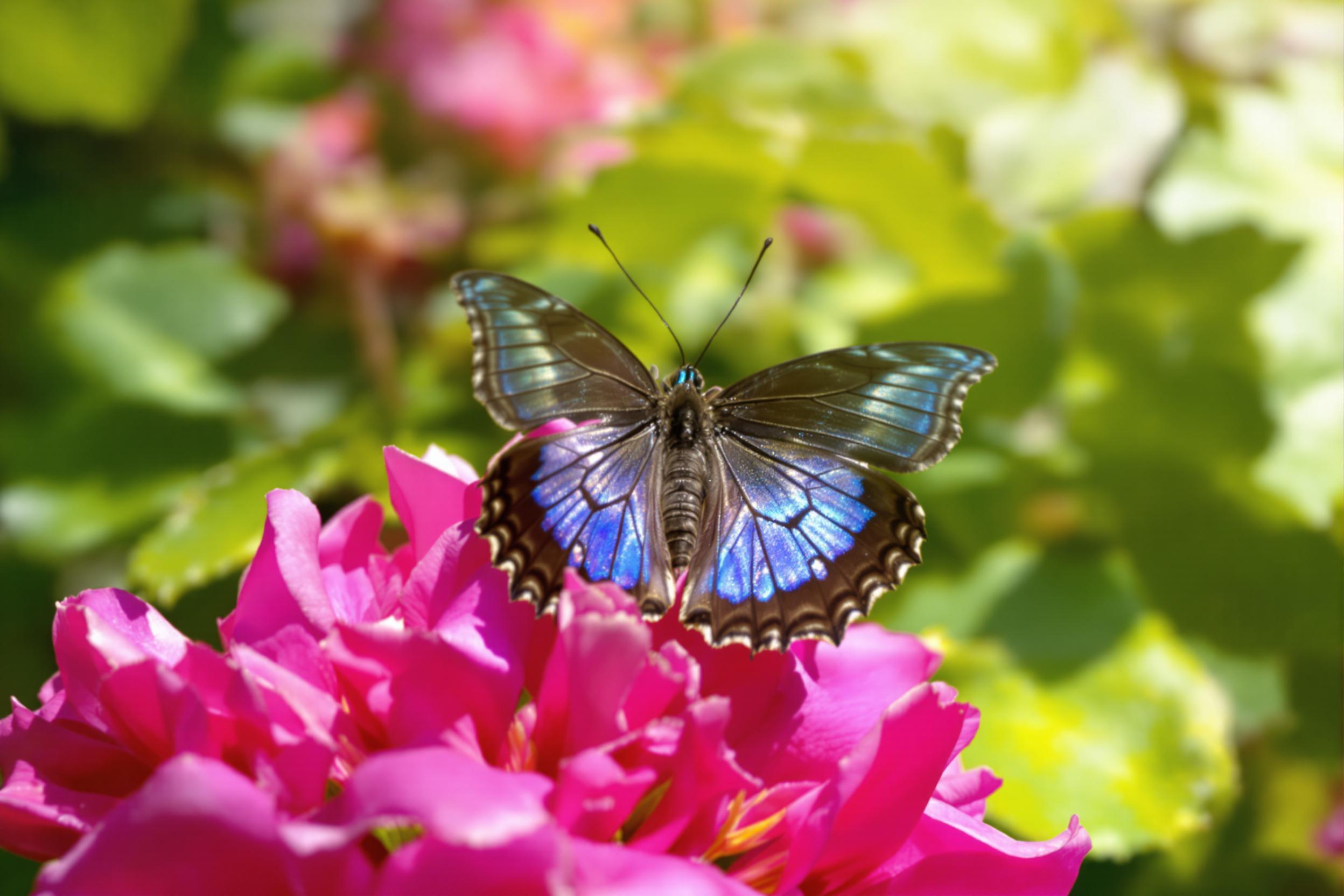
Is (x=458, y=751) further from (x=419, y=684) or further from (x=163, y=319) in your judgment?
(x=163, y=319)

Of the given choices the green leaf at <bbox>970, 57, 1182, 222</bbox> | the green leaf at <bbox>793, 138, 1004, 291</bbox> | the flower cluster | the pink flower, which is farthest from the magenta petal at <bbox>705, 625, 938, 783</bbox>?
the pink flower

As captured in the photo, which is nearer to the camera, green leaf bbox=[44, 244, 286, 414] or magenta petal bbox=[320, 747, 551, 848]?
magenta petal bbox=[320, 747, 551, 848]

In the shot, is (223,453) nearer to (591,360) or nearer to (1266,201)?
(591,360)

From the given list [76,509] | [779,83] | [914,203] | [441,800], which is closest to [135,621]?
[441,800]

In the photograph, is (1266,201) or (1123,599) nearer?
(1123,599)

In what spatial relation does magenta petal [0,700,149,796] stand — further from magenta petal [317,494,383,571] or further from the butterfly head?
the butterfly head

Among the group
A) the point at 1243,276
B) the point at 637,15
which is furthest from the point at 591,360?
the point at 637,15

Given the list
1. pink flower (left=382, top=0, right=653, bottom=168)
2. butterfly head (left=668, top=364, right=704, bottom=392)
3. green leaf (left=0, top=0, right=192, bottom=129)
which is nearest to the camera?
butterfly head (left=668, top=364, right=704, bottom=392)

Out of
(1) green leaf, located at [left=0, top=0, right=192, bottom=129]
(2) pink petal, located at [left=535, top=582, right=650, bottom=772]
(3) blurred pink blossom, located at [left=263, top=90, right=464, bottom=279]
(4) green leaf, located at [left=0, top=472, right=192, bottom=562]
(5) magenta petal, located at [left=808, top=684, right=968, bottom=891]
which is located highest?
(1) green leaf, located at [left=0, top=0, right=192, bottom=129]
